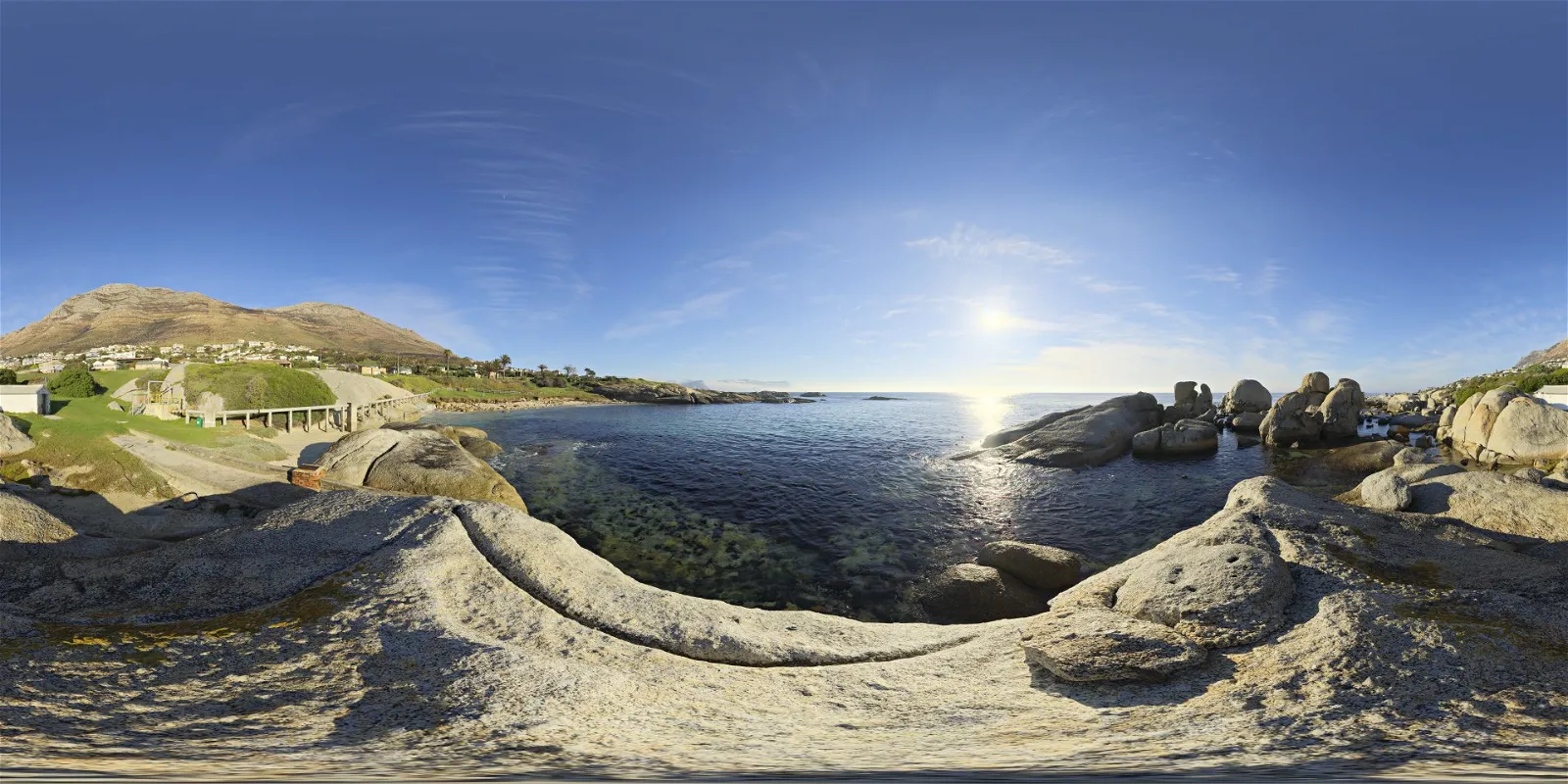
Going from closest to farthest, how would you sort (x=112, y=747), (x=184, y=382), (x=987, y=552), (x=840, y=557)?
(x=112, y=747)
(x=987, y=552)
(x=840, y=557)
(x=184, y=382)

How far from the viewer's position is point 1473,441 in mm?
33562

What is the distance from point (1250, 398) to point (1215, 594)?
60244 millimetres

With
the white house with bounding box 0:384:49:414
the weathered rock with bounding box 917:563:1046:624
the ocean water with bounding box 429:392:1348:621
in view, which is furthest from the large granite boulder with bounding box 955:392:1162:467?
the white house with bounding box 0:384:49:414

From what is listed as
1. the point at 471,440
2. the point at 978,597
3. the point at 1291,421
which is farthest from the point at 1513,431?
the point at 471,440

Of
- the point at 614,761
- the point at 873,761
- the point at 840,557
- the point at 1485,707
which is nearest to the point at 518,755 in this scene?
the point at 614,761

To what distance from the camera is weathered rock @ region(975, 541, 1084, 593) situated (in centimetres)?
1539

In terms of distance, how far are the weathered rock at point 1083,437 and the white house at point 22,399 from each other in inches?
2014

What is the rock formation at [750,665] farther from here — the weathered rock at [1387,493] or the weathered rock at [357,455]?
the weathered rock at [357,455]

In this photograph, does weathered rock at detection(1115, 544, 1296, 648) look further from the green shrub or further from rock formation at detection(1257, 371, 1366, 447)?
the green shrub

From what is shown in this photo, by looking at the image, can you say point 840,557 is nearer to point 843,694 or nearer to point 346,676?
point 843,694

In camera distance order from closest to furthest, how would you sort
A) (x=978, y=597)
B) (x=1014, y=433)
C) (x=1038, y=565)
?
(x=978, y=597)
(x=1038, y=565)
(x=1014, y=433)

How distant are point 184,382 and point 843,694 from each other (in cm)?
4418

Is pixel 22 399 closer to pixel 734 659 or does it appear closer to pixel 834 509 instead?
pixel 734 659

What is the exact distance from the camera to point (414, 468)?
21.2m
